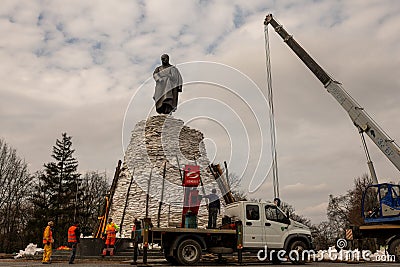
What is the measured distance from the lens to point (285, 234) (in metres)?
15.7

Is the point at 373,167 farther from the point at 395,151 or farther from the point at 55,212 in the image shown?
the point at 55,212

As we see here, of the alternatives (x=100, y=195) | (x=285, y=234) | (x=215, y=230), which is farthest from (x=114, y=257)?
(x=100, y=195)

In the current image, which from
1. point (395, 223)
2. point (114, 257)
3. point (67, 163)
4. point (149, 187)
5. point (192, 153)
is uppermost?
point (67, 163)

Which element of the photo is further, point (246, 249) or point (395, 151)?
point (395, 151)

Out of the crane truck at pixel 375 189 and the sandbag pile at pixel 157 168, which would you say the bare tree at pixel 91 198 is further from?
the crane truck at pixel 375 189

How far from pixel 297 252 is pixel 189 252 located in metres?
3.98

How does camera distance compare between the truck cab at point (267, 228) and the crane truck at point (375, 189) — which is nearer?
the truck cab at point (267, 228)

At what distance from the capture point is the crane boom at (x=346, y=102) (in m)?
19.8

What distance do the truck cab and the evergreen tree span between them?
32520mm

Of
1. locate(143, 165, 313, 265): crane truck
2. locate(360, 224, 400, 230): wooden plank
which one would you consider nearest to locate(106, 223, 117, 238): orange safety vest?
locate(143, 165, 313, 265): crane truck

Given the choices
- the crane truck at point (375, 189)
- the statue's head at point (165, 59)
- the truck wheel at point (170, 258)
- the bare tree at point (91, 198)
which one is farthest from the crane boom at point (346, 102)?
the bare tree at point (91, 198)

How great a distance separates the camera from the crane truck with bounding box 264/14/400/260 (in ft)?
59.5

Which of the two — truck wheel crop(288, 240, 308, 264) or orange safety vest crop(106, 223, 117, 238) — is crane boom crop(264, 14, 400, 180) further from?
orange safety vest crop(106, 223, 117, 238)

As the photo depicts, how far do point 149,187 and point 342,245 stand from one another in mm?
10456
